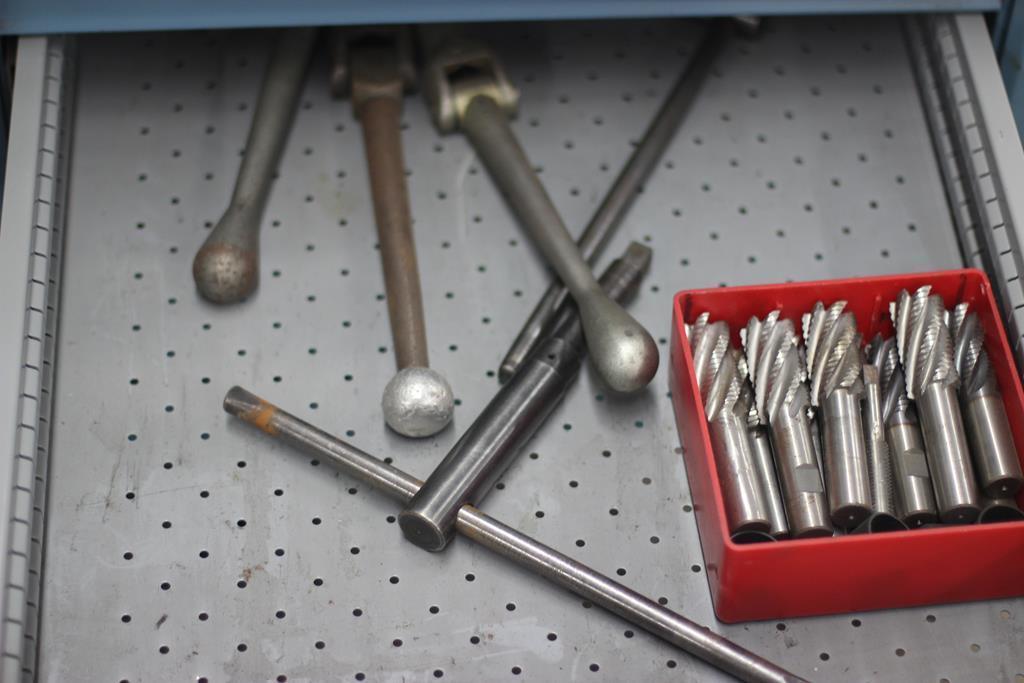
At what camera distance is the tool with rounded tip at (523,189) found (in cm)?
109

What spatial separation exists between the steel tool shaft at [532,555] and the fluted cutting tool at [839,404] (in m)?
0.14

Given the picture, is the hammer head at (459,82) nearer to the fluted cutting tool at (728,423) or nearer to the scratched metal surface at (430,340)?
the scratched metal surface at (430,340)

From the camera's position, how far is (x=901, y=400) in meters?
1.08

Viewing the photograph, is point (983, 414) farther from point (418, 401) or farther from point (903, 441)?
point (418, 401)

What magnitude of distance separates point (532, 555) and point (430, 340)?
0.25 metres

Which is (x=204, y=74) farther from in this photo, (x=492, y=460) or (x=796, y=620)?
(x=796, y=620)

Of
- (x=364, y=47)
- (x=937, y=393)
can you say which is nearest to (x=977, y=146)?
(x=937, y=393)

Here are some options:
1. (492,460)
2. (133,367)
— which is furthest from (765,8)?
(133,367)

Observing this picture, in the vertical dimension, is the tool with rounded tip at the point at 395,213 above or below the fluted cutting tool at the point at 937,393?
above

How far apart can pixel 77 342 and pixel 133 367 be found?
0.06m

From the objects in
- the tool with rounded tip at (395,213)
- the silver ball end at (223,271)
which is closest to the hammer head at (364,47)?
the tool with rounded tip at (395,213)

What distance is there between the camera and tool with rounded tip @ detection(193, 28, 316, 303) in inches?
46.0

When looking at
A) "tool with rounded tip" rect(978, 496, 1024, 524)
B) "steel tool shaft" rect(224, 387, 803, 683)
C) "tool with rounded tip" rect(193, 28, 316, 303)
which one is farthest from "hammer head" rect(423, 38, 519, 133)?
→ "tool with rounded tip" rect(978, 496, 1024, 524)

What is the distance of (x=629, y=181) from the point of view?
126 cm
